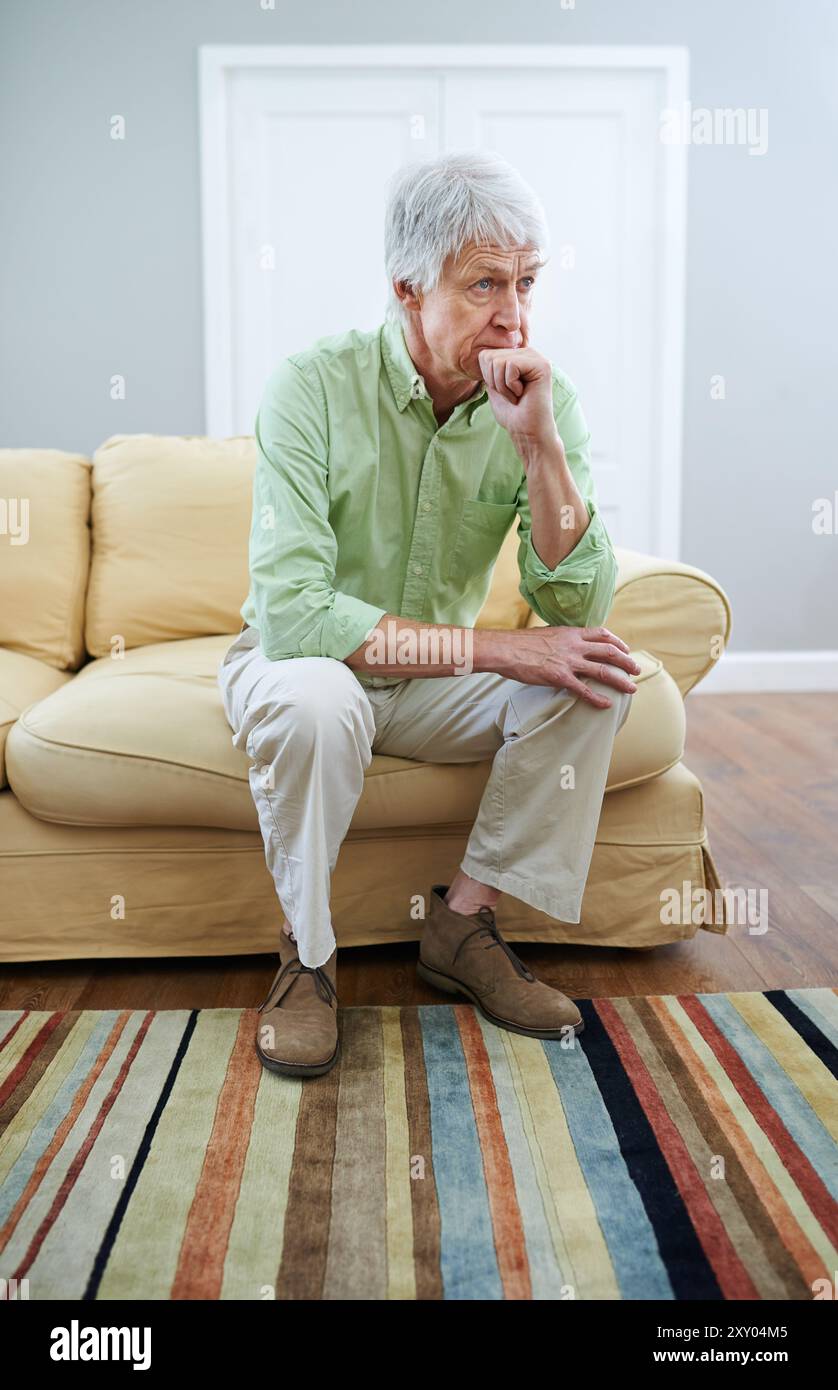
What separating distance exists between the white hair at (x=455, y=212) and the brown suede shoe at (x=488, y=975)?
2.86 ft

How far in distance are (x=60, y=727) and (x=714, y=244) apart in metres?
3.15

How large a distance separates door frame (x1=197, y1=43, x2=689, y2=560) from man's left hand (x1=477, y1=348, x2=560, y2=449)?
258cm

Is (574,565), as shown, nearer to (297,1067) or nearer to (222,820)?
(222,820)

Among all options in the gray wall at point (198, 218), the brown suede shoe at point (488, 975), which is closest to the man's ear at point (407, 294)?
the brown suede shoe at point (488, 975)

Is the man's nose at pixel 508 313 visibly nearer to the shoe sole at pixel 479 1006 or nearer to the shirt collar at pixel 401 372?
the shirt collar at pixel 401 372

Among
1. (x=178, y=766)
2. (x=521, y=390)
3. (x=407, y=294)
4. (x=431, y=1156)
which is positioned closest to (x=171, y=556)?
(x=178, y=766)

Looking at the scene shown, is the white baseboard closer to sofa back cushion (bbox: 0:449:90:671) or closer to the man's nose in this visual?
sofa back cushion (bbox: 0:449:90:671)

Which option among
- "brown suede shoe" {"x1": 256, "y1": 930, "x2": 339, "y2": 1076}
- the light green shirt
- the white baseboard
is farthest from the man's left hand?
the white baseboard

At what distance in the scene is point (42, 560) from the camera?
221 centimetres

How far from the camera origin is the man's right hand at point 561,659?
154 cm

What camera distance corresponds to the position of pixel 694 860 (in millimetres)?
1820

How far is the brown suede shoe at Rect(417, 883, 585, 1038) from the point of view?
1561 millimetres

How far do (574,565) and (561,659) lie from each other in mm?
147
